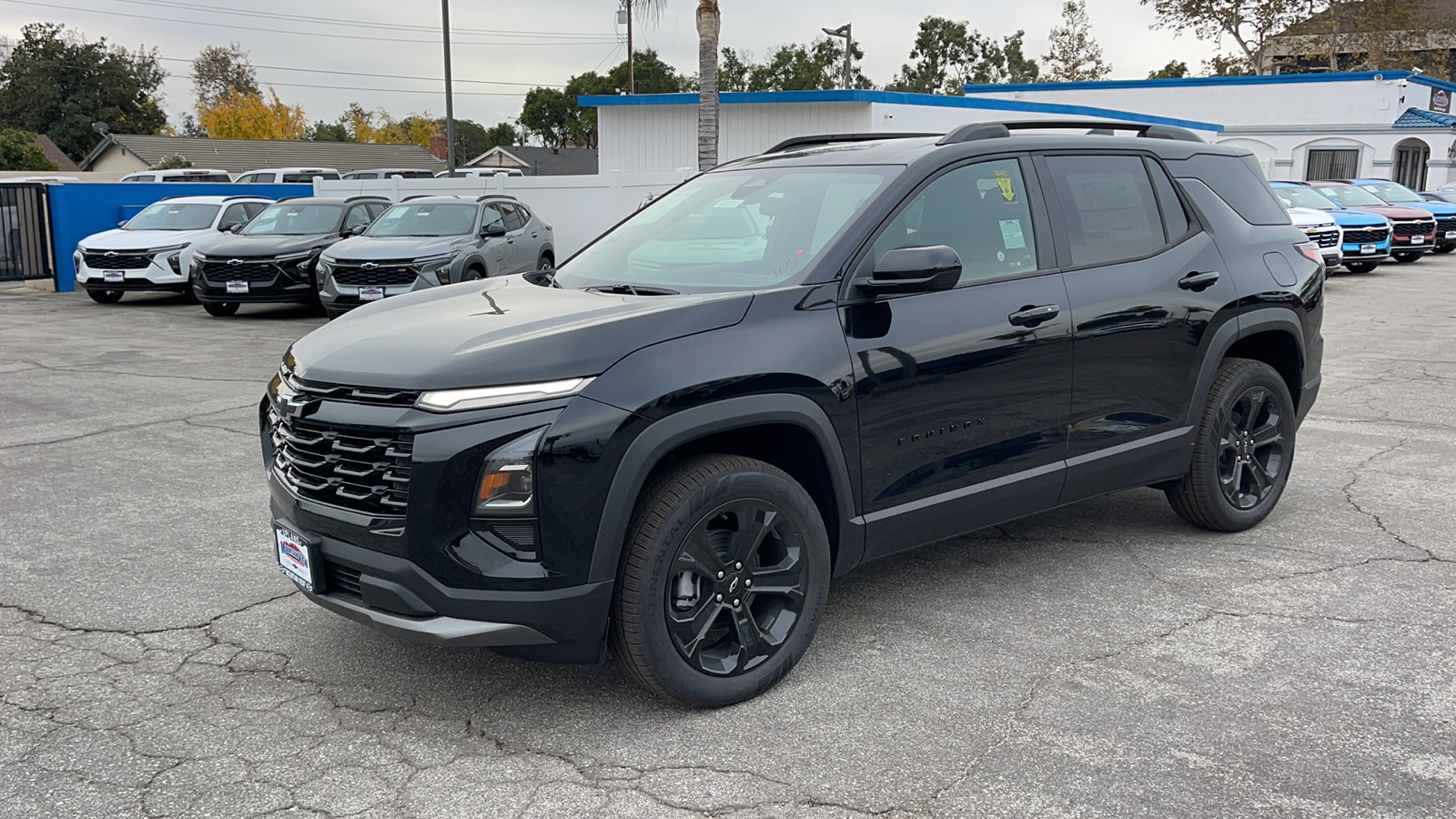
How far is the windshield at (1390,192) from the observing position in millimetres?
24755

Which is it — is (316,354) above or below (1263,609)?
above

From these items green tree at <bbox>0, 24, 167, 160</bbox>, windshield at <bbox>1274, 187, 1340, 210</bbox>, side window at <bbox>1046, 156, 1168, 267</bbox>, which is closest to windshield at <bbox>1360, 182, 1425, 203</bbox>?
windshield at <bbox>1274, 187, 1340, 210</bbox>

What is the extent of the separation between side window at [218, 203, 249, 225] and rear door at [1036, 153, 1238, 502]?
16.4m

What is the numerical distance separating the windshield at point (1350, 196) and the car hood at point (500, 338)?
2311cm

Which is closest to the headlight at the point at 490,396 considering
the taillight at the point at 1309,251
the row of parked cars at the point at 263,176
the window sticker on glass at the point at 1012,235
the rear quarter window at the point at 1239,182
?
the window sticker on glass at the point at 1012,235

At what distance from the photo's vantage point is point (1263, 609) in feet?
15.0

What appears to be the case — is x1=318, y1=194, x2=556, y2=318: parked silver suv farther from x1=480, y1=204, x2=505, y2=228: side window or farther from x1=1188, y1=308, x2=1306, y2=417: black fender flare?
x1=1188, y1=308, x2=1306, y2=417: black fender flare

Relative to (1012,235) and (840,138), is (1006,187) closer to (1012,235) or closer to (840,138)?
(1012,235)

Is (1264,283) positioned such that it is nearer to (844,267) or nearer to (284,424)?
(844,267)

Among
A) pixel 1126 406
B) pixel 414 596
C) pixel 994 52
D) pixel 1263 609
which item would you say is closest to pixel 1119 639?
pixel 1263 609

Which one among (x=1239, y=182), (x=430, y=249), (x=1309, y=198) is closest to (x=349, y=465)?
(x=1239, y=182)

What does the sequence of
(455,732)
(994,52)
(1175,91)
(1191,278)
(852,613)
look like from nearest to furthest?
(455,732), (852,613), (1191,278), (1175,91), (994,52)

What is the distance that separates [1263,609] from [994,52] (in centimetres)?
9871

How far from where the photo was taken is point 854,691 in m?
3.86
